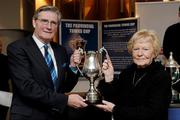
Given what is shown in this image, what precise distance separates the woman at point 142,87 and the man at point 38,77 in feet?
0.75

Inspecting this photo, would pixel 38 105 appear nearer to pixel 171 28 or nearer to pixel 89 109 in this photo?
pixel 89 109

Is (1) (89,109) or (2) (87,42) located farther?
(2) (87,42)

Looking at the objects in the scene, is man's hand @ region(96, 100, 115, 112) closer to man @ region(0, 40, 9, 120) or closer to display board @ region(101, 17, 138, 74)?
man @ region(0, 40, 9, 120)

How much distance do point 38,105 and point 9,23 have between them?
3674 mm

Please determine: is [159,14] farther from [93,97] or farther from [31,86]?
[31,86]

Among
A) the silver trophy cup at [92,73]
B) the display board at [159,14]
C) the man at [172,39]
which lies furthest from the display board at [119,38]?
the silver trophy cup at [92,73]

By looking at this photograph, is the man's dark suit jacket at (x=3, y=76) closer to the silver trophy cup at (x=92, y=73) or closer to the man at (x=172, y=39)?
the silver trophy cup at (x=92, y=73)

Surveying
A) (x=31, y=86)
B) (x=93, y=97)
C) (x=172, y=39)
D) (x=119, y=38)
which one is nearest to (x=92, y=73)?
(x=93, y=97)

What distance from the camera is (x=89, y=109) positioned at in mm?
2627

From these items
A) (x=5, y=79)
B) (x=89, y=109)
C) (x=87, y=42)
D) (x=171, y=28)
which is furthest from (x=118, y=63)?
(x=89, y=109)

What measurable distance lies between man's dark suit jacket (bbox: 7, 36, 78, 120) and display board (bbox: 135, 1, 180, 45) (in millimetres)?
3066

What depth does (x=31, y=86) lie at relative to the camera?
2252 millimetres

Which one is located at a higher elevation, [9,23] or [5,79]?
[9,23]

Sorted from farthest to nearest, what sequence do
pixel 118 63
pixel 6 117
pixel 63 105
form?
pixel 118 63 < pixel 6 117 < pixel 63 105
